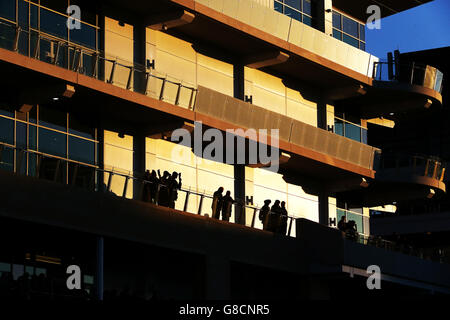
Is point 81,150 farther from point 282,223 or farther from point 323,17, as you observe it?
point 323,17

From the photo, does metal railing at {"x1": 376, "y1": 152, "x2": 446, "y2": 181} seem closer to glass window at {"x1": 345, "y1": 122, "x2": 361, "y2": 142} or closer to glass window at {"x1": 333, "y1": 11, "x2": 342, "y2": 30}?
glass window at {"x1": 345, "y1": 122, "x2": 361, "y2": 142}

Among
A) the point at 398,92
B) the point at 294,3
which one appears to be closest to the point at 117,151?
the point at 294,3

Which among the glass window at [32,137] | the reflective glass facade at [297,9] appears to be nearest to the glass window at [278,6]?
the reflective glass facade at [297,9]

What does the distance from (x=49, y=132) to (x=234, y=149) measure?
803 cm

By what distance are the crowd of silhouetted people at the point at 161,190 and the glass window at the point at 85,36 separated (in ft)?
15.3

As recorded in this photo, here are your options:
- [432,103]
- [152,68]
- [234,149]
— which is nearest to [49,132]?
[152,68]

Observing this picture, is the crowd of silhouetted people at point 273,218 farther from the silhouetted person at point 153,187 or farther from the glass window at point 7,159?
the glass window at point 7,159

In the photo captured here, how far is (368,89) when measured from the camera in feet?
148

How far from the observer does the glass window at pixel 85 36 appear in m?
34.5

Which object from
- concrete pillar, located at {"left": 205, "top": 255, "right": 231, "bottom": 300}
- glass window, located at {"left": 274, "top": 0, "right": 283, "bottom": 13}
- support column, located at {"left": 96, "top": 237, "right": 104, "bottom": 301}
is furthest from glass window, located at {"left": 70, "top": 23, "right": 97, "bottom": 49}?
glass window, located at {"left": 274, "top": 0, "right": 283, "bottom": 13}

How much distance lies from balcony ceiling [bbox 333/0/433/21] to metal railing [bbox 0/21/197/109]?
13501mm

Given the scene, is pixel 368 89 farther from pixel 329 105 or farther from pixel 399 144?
pixel 399 144

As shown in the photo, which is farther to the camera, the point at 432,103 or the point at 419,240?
the point at 419,240

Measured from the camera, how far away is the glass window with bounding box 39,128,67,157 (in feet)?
108
